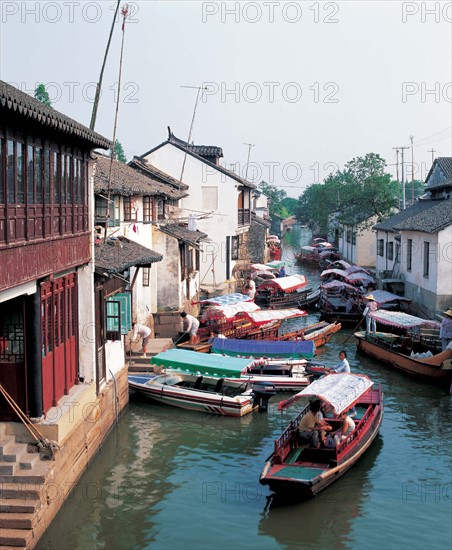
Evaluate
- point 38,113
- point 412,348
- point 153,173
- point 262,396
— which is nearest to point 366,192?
point 153,173

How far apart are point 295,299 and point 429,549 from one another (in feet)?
82.2

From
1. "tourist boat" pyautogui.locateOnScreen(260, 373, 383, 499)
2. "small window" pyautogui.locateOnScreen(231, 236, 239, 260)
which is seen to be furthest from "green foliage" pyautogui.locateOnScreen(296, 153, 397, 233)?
"tourist boat" pyautogui.locateOnScreen(260, 373, 383, 499)

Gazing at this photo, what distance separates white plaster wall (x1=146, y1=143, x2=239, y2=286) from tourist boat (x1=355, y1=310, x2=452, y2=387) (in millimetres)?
13575

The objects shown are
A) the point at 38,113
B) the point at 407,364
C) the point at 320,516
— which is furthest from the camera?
the point at 407,364

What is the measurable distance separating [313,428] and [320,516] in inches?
71.9

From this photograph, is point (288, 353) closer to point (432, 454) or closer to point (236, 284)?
point (432, 454)

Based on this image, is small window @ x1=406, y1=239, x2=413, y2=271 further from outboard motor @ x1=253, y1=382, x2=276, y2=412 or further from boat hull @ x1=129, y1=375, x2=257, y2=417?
boat hull @ x1=129, y1=375, x2=257, y2=417

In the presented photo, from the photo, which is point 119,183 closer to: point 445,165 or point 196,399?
point 196,399

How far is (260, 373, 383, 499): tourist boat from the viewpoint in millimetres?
12688

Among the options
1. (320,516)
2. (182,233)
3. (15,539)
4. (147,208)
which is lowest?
(320,516)

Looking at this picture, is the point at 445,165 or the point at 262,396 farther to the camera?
the point at 445,165

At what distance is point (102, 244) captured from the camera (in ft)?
61.2

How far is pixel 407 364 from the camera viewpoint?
74.1ft

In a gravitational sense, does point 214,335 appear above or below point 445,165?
below
